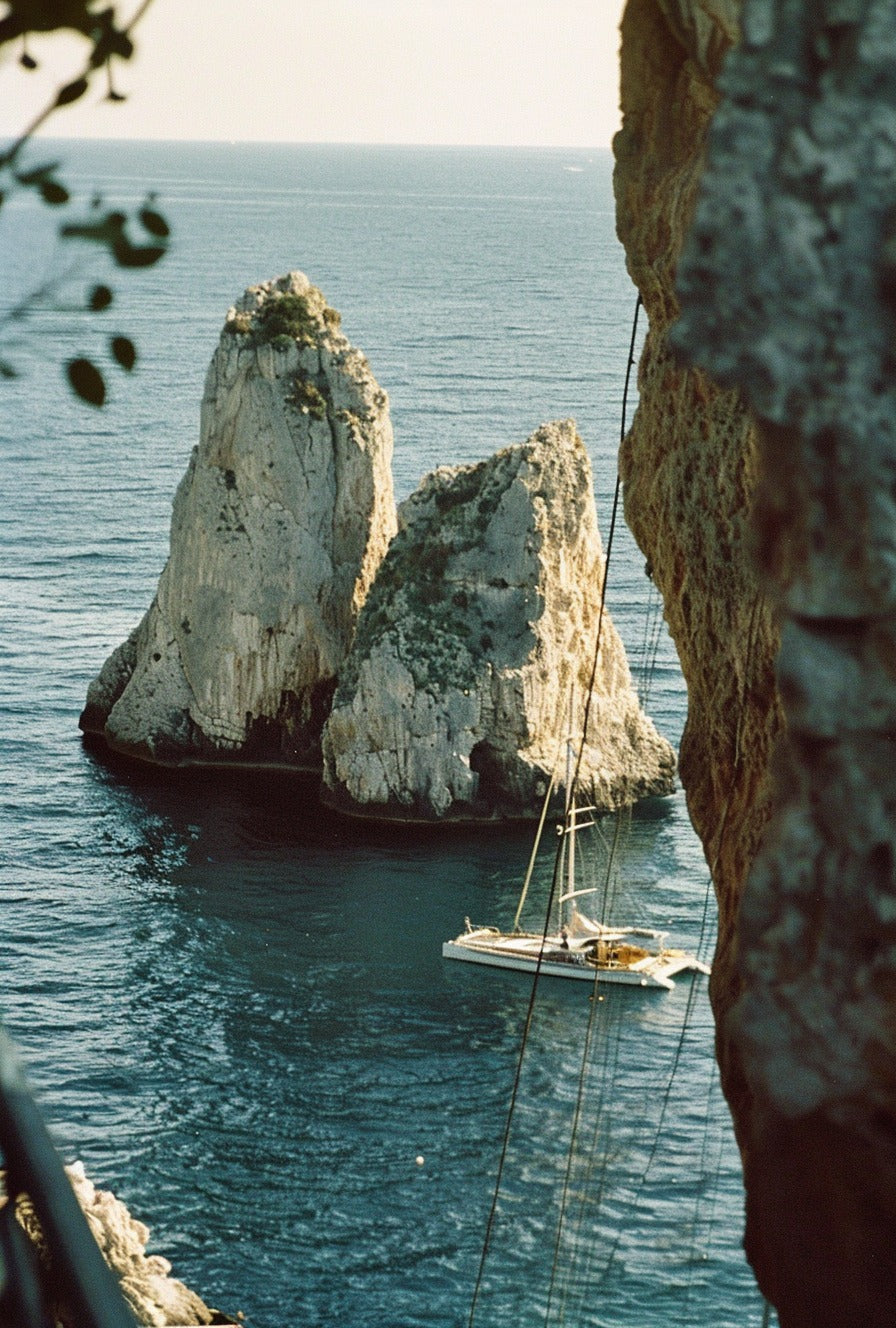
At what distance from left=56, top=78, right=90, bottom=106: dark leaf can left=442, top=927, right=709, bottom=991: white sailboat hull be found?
1505 inches

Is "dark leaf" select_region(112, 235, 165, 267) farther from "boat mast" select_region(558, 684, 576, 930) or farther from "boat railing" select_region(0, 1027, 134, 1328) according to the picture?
"boat mast" select_region(558, 684, 576, 930)

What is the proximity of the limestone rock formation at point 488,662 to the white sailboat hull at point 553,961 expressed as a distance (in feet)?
29.5

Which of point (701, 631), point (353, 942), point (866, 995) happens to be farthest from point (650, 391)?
point (353, 942)

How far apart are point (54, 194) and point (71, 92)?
182 mm

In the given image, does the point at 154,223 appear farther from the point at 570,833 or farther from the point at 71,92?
the point at 570,833

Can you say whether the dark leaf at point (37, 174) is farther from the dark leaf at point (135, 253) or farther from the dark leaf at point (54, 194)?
the dark leaf at point (135, 253)

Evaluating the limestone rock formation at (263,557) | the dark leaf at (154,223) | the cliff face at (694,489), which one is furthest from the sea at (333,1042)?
the dark leaf at (154,223)

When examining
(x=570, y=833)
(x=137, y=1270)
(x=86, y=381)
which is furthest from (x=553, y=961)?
(x=86, y=381)

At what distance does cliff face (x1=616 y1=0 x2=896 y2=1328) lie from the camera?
380 cm

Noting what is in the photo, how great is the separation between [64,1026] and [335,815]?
1546 centimetres

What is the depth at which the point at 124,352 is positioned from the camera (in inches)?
140

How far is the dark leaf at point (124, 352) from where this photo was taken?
3.53 m

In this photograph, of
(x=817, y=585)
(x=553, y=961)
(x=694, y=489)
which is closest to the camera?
(x=817, y=585)

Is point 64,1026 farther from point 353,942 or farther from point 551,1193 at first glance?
point 551,1193
